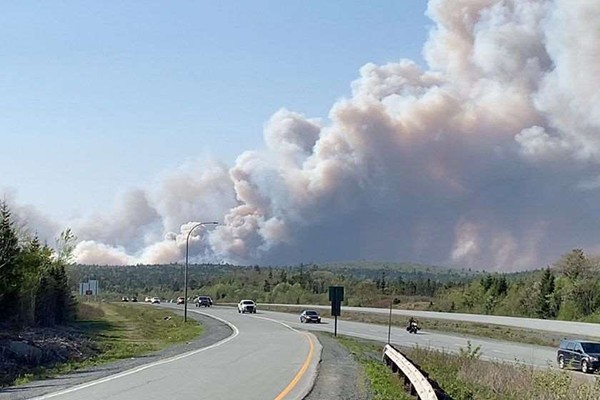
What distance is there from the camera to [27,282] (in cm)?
4466

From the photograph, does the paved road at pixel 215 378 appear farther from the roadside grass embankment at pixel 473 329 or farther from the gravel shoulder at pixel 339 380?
the roadside grass embankment at pixel 473 329

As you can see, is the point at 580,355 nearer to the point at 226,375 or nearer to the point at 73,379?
the point at 226,375

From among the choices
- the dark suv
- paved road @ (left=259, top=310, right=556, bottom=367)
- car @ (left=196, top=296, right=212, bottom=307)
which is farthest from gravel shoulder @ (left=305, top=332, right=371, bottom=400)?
car @ (left=196, top=296, right=212, bottom=307)

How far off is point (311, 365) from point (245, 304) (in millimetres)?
72881

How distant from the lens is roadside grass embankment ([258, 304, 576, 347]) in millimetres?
58562

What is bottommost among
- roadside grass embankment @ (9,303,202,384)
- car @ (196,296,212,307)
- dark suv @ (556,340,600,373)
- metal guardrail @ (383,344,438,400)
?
car @ (196,296,212,307)

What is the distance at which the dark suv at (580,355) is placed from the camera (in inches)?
1464

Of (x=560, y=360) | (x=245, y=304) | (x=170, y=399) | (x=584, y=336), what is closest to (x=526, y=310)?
(x=584, y=336)

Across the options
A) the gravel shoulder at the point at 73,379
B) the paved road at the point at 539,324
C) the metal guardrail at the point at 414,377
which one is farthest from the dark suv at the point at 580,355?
the paved road at the point at 539,324

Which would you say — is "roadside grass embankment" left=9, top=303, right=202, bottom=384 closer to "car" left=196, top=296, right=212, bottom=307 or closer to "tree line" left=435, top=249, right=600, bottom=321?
"car" left=196, top=296, right=212, bottom=307

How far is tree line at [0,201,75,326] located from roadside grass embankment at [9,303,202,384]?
2086 mm

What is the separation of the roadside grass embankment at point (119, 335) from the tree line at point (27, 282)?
2.09 meters

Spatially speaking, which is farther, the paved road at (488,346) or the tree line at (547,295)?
the tree line at (547,295)

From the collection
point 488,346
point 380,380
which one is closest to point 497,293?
point 488,346
